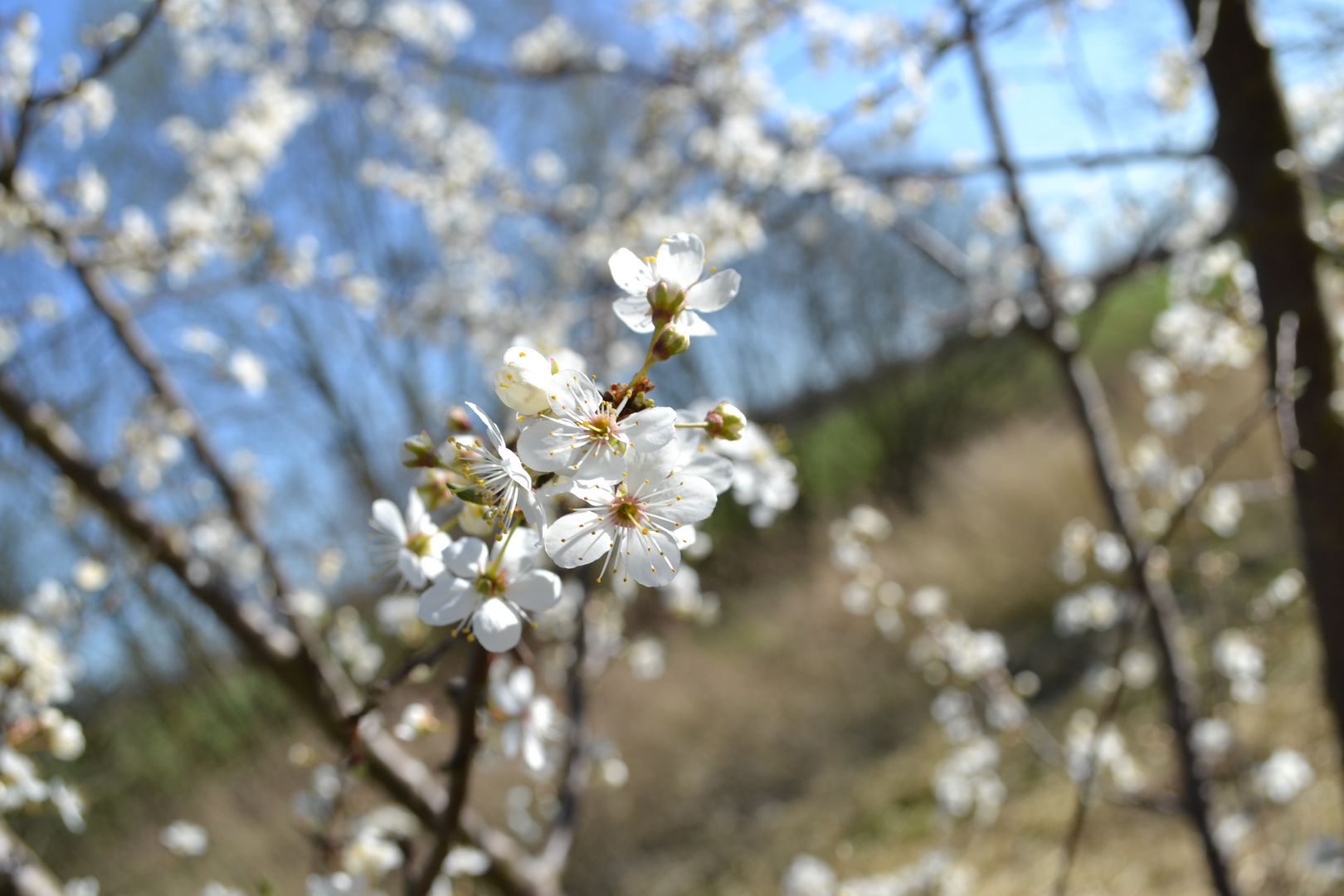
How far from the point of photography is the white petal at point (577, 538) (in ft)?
1.80

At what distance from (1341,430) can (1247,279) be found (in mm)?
785

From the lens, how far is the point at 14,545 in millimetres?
6066

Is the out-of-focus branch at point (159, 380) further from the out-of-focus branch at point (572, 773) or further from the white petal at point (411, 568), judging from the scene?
the white petal at point (411, 568)

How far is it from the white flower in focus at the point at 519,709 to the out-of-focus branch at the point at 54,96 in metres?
1.05

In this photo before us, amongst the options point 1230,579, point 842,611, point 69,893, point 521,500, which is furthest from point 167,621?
point 1230,579

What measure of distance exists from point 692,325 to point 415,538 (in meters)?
0.29

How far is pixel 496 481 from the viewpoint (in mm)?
641

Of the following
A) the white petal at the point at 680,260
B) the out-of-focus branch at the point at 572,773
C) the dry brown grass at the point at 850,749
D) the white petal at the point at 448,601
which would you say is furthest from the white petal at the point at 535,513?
the dry brown grass at the point at 850,749

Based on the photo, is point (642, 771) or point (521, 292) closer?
point (642, 771)

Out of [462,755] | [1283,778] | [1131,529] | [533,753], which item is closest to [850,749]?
[1283,778]

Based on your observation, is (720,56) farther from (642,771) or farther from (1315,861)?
(642,771)

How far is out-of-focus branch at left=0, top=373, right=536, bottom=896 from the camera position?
1274 millimetres

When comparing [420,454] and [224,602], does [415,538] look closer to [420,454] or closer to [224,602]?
[420,454]

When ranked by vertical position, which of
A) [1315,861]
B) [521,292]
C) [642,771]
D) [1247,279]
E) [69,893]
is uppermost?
[521,292]
